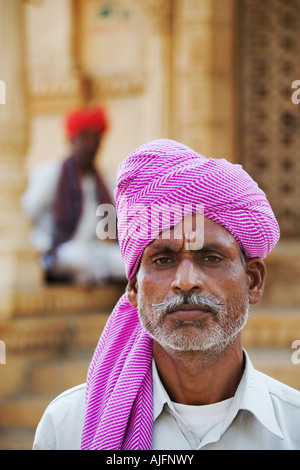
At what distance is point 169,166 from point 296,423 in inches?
30.5

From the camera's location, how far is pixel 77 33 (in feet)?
24.1

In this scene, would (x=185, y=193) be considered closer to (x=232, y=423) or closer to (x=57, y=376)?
(x=232, y=423)

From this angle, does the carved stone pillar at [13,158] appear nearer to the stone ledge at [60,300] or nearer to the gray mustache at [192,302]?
the stone ledge at [60,300]

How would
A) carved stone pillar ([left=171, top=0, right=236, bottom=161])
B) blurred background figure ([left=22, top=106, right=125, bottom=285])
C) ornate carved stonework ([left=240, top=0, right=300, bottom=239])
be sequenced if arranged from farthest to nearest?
1. ornate carved stonework ([left=240, top=0, right=300, bottom=239])
2. carved stone pillar ([left=171, top=0, right=236, bottom=161])
3. blurred background figure ([left=22, top=106, right=125, bottom=285])

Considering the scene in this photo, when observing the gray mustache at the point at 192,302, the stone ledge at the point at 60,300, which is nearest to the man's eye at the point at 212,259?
the gray mustache at the point at 192,302

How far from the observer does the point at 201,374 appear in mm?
1832

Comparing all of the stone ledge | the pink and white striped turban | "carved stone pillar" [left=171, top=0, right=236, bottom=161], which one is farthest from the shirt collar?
"carved stone pillar" [left=171, top=0, right=236, bottom=161]

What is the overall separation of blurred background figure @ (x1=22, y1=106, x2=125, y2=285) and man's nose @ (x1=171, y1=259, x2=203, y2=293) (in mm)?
3497

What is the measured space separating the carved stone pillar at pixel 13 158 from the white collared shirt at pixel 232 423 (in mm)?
2895

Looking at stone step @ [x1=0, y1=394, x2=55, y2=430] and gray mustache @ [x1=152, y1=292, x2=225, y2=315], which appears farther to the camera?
stone step @ [x1=0, y1=394, x2=55, y2=430]

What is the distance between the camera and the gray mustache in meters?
1.75

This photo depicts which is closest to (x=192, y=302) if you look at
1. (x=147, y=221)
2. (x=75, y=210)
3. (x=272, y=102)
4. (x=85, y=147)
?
(x=147, y=221)

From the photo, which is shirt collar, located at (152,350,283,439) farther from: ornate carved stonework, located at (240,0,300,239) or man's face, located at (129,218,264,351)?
ornate carved stonework, located at (240,0,300,239)

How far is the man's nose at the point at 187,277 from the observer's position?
175 centimetres
